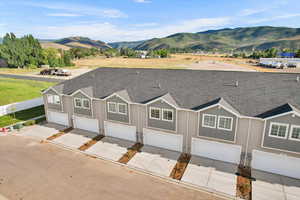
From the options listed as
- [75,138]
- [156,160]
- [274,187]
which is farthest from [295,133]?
[75,138]

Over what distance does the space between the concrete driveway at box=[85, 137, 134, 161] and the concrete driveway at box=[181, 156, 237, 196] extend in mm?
6653

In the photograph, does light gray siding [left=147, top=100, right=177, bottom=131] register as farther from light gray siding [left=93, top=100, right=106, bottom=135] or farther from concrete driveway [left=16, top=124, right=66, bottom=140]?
concrete driveway [left=16, top=124, right=66, bottom=140]

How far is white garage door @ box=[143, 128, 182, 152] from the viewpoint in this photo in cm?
1711

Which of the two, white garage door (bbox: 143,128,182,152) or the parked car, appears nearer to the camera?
white garage door (bbox: 143,128,182,152)

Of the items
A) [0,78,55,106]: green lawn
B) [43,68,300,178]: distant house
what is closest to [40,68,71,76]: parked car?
[0,78,55,106]: green lawn

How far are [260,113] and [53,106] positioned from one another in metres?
23.9

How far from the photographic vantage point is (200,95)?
1662 cm

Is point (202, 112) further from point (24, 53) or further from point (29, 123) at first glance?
point (24, 53)

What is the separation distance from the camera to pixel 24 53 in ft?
260

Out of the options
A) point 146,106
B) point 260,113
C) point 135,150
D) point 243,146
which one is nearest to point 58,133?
point 135,150

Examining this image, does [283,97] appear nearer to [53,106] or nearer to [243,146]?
[243,146]

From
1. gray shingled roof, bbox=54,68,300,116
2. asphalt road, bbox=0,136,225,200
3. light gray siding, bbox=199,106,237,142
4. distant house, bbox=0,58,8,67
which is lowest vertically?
asphalt road, bbox=0,136,225,200

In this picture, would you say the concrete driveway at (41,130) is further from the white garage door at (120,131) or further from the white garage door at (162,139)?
the white garage door at (162,139)

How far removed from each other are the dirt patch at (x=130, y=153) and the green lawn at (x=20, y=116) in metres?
18.1
